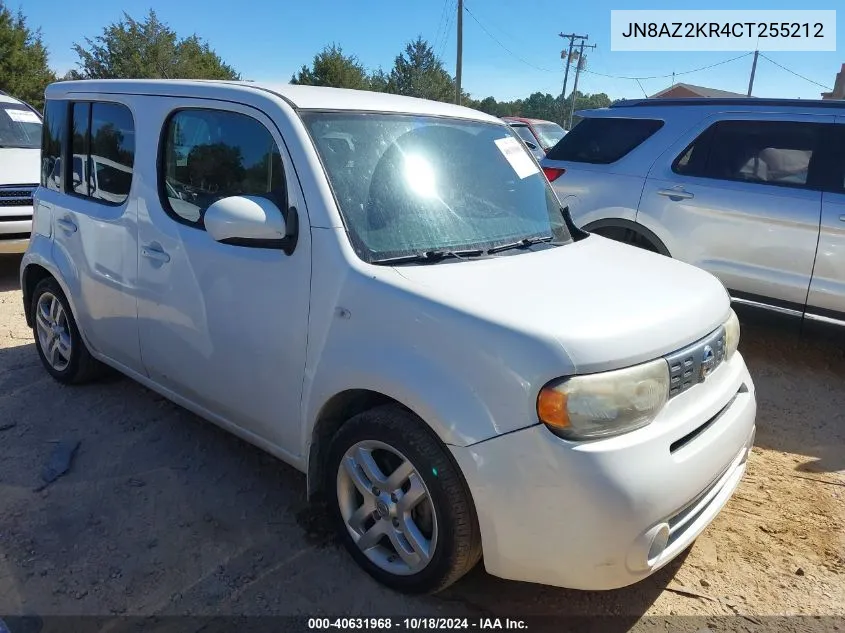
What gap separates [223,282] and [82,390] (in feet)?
6.56

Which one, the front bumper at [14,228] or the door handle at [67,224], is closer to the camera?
the door handle at [67,224]

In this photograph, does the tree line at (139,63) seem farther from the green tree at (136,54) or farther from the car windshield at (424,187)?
the car windshield at (424,187)

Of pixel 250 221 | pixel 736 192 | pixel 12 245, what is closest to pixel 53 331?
pixel 250 221

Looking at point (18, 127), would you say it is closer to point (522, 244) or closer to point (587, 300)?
point (522, 244)

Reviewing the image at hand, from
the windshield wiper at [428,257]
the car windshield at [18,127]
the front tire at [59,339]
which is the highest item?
the car windshield at [18,127]

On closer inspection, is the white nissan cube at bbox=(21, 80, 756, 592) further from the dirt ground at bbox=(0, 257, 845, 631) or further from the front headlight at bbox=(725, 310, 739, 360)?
the dirt ground at bbox=(0, 257, 845, 631)

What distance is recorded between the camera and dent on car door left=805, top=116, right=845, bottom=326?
454cm

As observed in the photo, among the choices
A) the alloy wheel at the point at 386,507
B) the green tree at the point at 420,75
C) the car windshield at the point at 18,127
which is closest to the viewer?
the alloy wheel at the point at 386,507

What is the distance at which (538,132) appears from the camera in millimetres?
14273

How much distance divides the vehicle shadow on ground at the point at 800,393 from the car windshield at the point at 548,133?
946 centimetres

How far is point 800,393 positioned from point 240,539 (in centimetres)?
382

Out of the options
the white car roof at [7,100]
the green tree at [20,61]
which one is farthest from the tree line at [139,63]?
the white car roof at [7,100]

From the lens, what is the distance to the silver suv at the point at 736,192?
183 inches

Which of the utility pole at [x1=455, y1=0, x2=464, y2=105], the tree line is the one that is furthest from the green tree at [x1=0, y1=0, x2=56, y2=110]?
the utility pole at [x1=455, y1=0, x2=464, y2=105]
